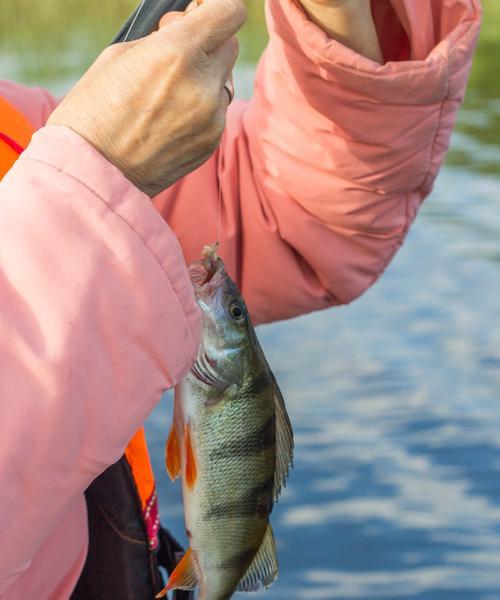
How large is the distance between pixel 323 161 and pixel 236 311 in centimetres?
35

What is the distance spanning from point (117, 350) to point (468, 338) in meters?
3.78

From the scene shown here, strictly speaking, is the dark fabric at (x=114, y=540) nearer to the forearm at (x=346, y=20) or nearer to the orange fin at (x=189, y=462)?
the orange fin at (x=189, y=462)

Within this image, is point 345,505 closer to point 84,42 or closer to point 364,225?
point 364,225

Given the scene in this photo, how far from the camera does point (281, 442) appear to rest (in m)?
1.69

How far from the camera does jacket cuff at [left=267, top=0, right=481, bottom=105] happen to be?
1658mm

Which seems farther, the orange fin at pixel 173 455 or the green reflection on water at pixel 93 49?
the green reflection on water at pixel 93 49

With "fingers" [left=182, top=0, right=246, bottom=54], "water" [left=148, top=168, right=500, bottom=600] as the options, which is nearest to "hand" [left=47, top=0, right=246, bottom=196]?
"fingers" [left=182, top=0, right=246, bottom=54]

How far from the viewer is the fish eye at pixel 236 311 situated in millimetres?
1599

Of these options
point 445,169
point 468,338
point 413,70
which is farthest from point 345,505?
point 445,169

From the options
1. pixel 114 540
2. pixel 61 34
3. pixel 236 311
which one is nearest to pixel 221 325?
pixel 236 311

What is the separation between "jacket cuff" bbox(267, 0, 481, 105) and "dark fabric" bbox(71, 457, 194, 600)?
24.1 inches

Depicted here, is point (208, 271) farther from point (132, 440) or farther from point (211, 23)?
point (211, 23)

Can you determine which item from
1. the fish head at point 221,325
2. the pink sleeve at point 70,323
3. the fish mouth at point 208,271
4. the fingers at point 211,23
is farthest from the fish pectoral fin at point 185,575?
the fingers at point 211,23

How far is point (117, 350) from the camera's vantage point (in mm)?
1182
